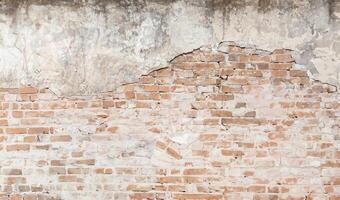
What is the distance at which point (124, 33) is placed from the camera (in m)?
3.75

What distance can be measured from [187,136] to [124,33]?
106 cm

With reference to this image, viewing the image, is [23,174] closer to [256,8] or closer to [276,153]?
[276,153]

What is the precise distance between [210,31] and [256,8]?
1.49 ft

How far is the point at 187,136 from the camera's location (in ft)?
12.1

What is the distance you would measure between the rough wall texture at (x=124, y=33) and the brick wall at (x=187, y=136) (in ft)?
0.39

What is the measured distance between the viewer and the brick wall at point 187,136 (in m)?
3.67

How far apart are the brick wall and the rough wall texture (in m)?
0.12

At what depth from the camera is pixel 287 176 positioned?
144 inches

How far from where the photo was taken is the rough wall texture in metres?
3.72

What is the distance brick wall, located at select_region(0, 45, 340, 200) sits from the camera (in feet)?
12.0

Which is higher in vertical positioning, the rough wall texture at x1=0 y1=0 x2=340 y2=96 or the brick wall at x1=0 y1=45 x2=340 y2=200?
the rough wall texture at x1=0 y1=0 x2=340 y2=96


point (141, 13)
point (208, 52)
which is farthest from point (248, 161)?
point (141, 13)

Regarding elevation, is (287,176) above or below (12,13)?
below

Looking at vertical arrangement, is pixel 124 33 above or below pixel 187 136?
above
